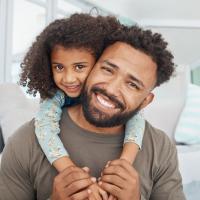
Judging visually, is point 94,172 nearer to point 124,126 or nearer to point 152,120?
point 124,126

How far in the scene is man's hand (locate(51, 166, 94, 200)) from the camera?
82 cm

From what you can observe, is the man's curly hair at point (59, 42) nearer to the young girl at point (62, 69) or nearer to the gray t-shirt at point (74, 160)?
the young girl at point (62, 69)

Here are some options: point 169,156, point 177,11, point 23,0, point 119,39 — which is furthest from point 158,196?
point 177,11

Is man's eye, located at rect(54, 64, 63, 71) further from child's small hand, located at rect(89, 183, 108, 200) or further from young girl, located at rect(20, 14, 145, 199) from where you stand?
child's small hand, located at rect(89, 183, 108, 200)

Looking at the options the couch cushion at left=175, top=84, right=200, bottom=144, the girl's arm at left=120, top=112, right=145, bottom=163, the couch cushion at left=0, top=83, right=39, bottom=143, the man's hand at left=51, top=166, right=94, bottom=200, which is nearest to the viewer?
the man's hand at left=51, top=166, right=94, bottom=200

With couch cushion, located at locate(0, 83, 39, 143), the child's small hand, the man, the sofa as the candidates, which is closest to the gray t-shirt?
the man

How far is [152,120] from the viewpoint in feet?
7.22

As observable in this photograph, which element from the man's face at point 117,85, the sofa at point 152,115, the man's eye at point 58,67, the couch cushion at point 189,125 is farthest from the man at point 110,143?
the couch cushion at point 189,125

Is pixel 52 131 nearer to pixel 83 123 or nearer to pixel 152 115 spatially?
pixel 83 123

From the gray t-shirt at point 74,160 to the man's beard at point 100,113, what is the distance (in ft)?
0.22

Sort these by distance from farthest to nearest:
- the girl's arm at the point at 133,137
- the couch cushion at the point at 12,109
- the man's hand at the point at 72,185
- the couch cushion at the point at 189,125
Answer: the couch cushion at the point at 189,125, the couch cushion at the point at 12,109, the girl's arm at the point at 133,137, the man's hand at the point at 72,185

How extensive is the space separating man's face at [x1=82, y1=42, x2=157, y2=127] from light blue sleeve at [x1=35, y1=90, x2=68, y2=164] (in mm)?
96

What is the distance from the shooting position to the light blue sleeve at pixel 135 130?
3.16 feet

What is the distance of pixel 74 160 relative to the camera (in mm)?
947
